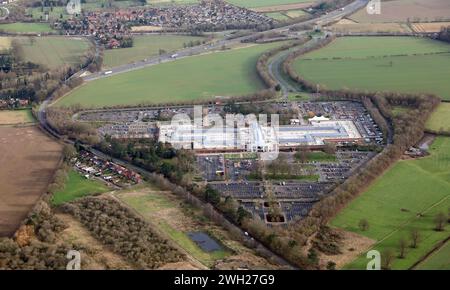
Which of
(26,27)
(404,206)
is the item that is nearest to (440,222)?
(404,206)

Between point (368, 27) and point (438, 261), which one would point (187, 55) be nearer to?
point (368, 27)

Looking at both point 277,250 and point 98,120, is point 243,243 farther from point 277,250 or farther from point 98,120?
point 98,120

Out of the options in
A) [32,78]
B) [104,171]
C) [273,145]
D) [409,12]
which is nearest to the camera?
[104,171]

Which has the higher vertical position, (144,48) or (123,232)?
(144,48)

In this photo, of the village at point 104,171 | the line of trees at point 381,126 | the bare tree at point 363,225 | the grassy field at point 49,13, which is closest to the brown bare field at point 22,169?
the village at point 104,171

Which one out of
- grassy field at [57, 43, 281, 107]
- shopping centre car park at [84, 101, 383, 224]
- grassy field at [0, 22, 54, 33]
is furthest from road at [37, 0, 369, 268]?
grassy field at [0, 22, 54, 33]
